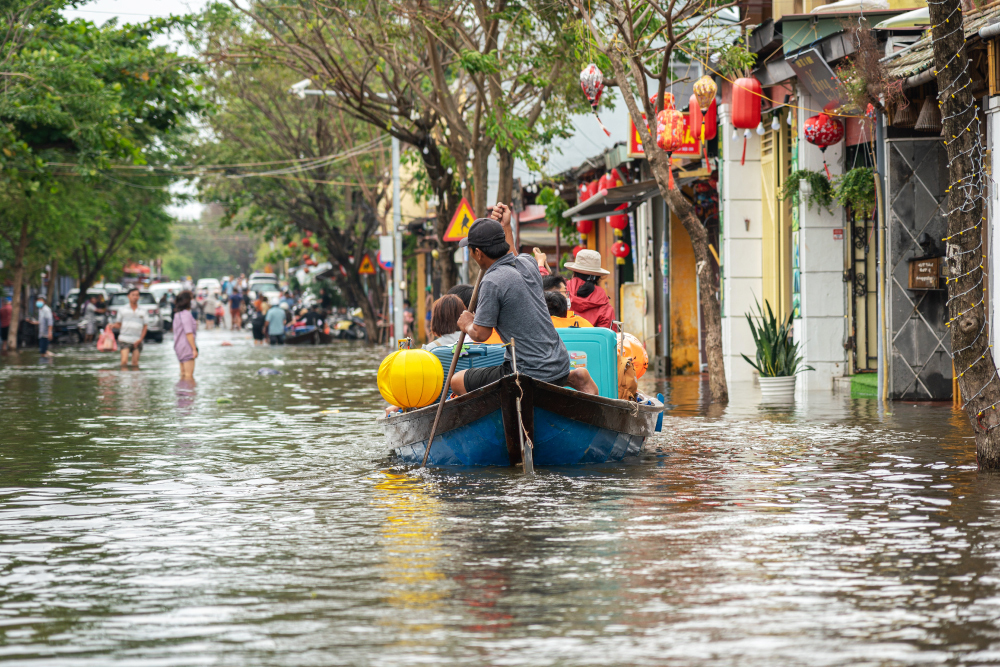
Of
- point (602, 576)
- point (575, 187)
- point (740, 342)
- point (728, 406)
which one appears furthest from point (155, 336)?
point (602, 576)

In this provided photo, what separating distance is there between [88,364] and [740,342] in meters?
16.0

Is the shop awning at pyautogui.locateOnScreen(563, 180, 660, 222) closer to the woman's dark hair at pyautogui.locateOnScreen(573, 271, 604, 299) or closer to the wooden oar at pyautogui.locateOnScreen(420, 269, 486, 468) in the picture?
the woman's dark hair at pyautogui.locateOnScreen(573, 271, 604, 299)

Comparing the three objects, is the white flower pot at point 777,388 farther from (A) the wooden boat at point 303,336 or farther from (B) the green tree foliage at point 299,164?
(A) the wooden boat at point 303,336

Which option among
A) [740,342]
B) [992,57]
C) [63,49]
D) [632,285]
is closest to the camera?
[992,57]

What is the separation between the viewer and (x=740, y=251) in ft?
68.0

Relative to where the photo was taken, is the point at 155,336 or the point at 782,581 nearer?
the point at 782,581

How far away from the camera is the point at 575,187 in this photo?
32.0m

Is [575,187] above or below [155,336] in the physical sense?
above

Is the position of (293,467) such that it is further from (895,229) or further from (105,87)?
(105,87)

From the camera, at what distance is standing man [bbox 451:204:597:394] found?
9.77 metres

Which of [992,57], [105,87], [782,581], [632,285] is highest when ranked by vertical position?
[105,87]

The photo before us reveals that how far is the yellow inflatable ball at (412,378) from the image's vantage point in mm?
10523

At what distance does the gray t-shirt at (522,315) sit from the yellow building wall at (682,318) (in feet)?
44.5

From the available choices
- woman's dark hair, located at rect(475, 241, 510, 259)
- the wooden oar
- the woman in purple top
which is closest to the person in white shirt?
the woman in purple top
